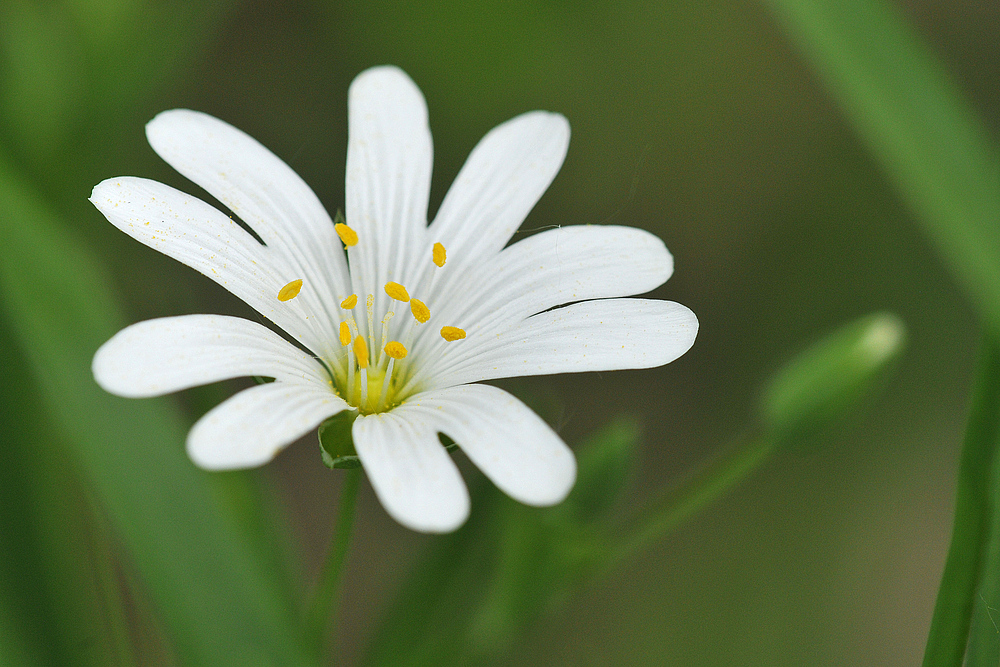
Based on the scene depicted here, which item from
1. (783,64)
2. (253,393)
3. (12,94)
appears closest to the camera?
(253,393)

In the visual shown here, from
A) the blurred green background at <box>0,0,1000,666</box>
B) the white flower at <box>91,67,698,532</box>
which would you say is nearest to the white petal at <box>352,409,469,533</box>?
the white flower at <box>91,67,698,532</box>

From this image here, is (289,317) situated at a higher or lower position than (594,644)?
higher

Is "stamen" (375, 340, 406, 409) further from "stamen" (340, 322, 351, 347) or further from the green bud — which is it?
the green bud

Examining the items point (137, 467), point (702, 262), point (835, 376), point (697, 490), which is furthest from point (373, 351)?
point (702, 262)

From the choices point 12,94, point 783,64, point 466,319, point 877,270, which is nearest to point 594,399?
point 877,270

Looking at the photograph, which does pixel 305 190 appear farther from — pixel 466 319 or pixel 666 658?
pixel 666 658

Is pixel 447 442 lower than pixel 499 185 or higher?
lower

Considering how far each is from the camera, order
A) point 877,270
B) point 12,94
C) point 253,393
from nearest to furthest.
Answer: point 253,393
point 12,94
point 877,270

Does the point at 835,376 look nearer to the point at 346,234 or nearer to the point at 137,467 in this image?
the point at 346,234
